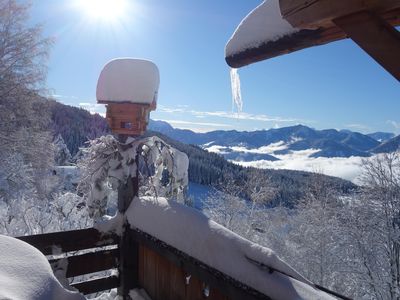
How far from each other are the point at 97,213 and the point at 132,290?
1.18 m

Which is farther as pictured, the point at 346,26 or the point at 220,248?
the point at 220,248

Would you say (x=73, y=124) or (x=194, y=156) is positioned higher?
(x=73, y=124)

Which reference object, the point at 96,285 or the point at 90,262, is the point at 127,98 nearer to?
the point at 90,262

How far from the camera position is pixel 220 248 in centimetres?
255

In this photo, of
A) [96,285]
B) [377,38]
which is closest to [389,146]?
[96,285]

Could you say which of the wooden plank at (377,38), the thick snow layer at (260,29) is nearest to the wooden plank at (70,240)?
the thick snow layer at (260,29)

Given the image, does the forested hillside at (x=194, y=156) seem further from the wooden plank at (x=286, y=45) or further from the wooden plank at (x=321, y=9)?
the wooden plank at (x=321, y=9)

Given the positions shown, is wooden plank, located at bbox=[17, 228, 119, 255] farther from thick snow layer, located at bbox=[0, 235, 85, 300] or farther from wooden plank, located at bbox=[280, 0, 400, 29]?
wooden plank, located at bbox=[280, 0, 400, 29]

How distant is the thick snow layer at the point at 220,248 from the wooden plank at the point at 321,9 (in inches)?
61.1

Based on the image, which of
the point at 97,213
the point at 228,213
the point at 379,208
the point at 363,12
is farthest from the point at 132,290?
the point at 228,213

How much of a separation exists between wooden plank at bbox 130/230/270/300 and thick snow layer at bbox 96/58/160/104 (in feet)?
5.88

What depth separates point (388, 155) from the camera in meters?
16.8

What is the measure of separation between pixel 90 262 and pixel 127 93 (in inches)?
85.4

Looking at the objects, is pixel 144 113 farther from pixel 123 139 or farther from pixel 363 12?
pixel 363 12
